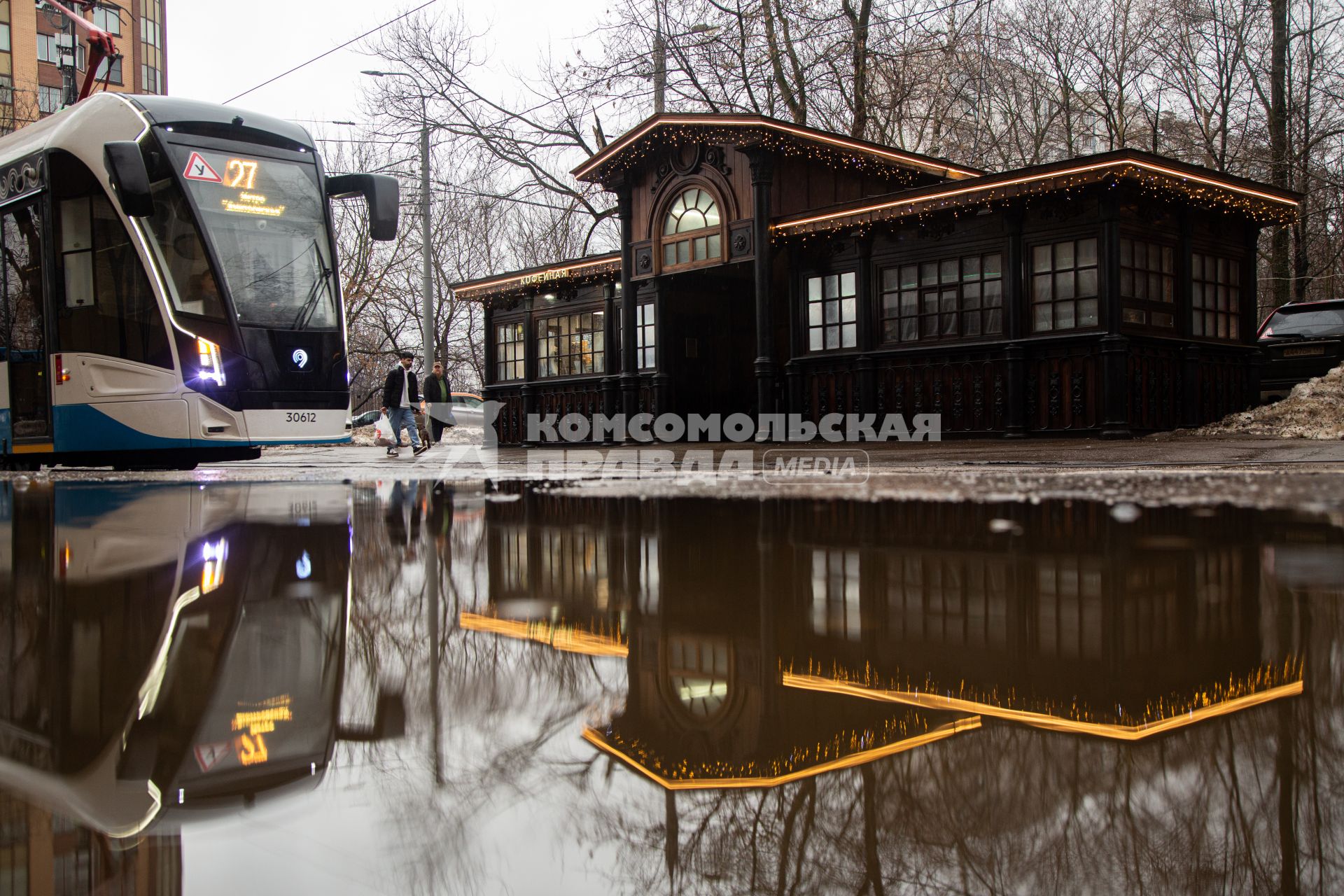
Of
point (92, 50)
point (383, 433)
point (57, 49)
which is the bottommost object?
point (383, 433)

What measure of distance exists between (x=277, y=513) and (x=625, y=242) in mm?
14775

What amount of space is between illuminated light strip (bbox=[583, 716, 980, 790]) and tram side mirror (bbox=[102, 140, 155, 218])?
1128cm

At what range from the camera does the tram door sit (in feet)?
41.9

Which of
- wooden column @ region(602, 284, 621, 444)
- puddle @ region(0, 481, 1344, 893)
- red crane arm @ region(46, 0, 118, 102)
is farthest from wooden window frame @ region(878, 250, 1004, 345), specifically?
red crane arm @ region(46, 0, 118, 102)

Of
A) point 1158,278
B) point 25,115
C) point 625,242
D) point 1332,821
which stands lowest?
point 1332,821

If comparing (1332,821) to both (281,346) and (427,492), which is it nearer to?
(427,492)

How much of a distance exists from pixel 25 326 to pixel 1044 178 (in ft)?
41.7

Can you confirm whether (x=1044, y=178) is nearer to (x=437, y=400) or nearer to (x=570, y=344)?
(x=570, y=344)

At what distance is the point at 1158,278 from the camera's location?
15758mm

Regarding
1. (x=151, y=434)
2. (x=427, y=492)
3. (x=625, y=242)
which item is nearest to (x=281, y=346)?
(x=151, y=434)

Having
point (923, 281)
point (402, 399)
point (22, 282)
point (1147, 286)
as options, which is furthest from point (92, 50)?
point (1147, 286)

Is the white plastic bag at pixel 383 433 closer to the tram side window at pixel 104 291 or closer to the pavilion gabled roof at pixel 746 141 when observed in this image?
the pavilion gabled roof at pixel 746 141

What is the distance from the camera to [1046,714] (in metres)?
1.99

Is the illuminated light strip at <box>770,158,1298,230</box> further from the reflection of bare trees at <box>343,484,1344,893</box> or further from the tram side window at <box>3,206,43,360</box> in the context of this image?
the reflection of bare trees at <box>343,484,1344,893</box>
